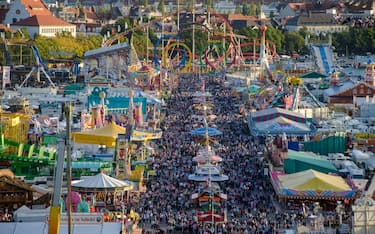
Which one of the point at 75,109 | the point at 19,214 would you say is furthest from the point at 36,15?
the point at 19,214

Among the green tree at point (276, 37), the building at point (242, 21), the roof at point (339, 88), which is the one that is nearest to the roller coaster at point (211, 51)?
the green tree at point (276, 37)

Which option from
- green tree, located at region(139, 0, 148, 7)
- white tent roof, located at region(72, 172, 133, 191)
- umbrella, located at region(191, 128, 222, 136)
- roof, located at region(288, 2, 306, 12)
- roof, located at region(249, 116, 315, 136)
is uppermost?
white tent roof, located at region(72, 172, 133, 191)

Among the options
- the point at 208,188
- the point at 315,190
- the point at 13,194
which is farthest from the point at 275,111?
the point at 13,194

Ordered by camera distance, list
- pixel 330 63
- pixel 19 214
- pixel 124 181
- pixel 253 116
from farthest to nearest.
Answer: pixel 330 63, pixel 253 116, pixel 124 181, pixel 19 214

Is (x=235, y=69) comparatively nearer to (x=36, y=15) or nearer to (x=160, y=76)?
(x=160, y=76)

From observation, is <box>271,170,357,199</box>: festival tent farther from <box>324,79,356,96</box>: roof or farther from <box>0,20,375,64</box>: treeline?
<box>0,20,375,64</box>: treeline

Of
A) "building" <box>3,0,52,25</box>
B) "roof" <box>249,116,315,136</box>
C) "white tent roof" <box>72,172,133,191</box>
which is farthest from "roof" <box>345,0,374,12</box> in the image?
"white tent roof" <box>72,172,133,191</box>
